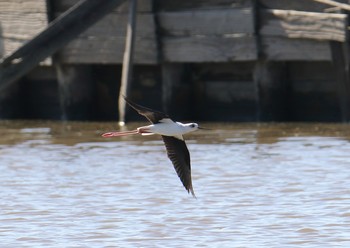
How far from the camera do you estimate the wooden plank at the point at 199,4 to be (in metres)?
15.0

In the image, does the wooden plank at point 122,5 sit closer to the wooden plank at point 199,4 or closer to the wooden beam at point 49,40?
the wooden plank at point 199,4

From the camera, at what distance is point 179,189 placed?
11461 mm

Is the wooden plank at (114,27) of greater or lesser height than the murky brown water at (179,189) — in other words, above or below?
above

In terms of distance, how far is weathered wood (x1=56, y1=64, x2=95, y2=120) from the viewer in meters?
16.6

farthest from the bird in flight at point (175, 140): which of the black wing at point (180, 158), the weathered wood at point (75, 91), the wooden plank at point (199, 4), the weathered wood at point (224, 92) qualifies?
the weathered wood at point (75, 91)

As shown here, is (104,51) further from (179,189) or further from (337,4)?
(179,189)

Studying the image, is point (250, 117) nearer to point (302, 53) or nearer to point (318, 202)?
point (302, 53)

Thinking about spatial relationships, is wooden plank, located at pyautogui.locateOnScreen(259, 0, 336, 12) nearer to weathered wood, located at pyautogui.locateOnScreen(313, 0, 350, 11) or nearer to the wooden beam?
weathered wood, located at pyautogui.locateOnScreen(313, 0, 350, 11)

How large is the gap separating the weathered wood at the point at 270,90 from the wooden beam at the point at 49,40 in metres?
2.14

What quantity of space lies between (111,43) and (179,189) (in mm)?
4870

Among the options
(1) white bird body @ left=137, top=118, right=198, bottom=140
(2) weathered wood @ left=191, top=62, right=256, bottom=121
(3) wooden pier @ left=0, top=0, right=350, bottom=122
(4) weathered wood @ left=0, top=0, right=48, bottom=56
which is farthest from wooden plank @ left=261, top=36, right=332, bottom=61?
(1) white bird body @ left=137, top=118, right=198, bottom=140

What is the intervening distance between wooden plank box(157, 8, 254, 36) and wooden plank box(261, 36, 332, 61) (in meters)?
0.28

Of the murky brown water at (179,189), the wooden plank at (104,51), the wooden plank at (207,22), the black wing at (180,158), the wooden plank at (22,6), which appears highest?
the wooden plank at (22,6)

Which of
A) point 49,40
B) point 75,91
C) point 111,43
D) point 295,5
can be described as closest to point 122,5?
point 111,43
